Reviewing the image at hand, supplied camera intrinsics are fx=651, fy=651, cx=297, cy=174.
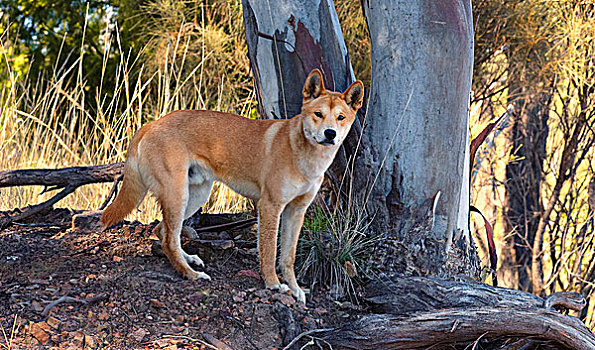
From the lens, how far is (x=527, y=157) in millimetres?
8109

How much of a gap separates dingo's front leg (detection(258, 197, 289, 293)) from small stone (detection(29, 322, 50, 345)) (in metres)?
1.22

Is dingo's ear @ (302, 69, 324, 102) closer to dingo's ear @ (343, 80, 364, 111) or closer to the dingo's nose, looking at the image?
dingo's ear @ (343, 80, 364, 111)

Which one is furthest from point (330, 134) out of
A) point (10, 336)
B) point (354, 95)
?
point (10, 336)

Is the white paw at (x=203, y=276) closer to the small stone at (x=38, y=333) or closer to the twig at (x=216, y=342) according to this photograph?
the twig at (x=216, y=342)

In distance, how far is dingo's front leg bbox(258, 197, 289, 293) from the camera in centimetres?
375

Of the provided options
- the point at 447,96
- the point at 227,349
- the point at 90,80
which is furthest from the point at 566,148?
the point at 90,80

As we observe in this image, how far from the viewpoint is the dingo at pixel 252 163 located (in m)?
3.74

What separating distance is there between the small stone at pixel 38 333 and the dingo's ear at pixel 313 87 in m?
1.86

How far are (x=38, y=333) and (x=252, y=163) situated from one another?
1499 mm

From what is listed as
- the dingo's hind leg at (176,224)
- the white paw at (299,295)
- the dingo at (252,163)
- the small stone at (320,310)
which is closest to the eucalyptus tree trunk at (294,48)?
the dingo at (252,163)

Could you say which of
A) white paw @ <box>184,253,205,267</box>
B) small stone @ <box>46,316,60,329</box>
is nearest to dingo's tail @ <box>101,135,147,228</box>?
white paw @ <box>184,253,205,267</box>

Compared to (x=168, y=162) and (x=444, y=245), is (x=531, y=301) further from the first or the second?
(x=168, y=162)

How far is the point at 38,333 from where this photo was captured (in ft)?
10.2

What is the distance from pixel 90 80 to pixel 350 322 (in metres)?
9.03
